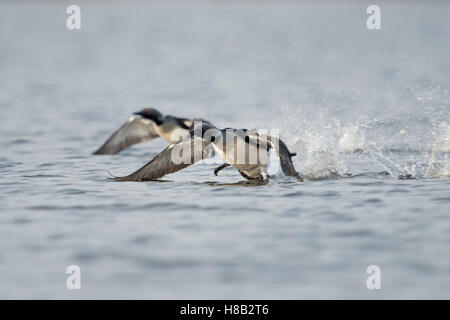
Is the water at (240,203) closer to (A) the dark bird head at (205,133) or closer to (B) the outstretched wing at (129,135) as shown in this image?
(B) the outstretched wing at (129,135)

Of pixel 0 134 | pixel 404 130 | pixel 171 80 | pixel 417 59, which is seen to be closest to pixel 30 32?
pixel 171 80

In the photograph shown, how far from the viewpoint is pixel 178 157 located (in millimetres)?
10477

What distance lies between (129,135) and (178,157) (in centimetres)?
344

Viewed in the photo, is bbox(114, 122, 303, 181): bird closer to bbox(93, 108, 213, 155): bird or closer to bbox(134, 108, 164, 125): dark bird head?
bbox(93, 108, 213, 155): bird

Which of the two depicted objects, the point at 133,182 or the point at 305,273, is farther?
the point at 133,182

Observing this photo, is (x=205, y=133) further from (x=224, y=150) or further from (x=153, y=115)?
(x=153, y=115)

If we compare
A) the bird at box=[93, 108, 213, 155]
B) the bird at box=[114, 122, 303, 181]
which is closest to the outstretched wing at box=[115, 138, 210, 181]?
the bird at box=[114, 122, 303, 181]

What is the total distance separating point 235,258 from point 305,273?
30.4 inches

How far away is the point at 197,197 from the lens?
32.3 feet

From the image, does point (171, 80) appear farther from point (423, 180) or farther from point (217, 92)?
point (423, 180)

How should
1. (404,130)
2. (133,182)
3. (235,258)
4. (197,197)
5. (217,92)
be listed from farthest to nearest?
(217,92) → (404,130) → (133,182) → (197,197) → (235,258)

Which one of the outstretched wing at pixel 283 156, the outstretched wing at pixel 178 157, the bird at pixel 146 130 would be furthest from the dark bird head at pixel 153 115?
the outstretched wing at pixel 283 156

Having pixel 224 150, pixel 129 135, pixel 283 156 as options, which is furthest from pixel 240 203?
pixel 129 135

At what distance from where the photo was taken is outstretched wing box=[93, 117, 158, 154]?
13.5 m
